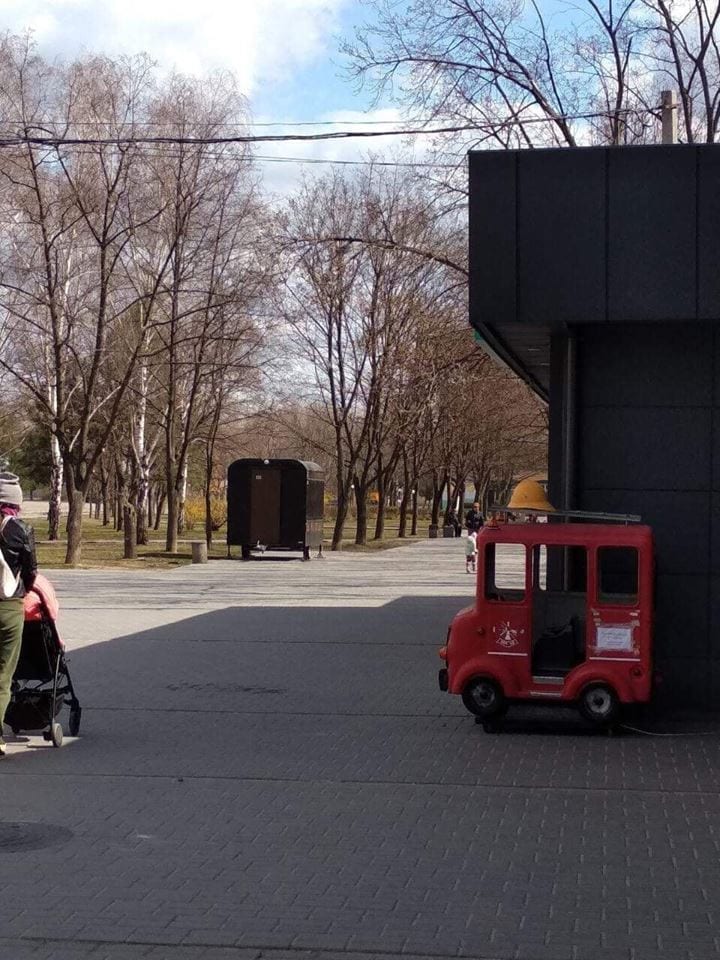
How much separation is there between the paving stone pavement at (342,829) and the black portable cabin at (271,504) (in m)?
24.0

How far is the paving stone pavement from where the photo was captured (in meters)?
5.50

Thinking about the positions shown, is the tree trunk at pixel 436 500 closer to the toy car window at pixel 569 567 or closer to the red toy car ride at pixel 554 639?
the toy car window at pixel 569 567

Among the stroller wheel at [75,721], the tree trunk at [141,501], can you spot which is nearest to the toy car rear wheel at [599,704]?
the stroller wheel at [75,721]

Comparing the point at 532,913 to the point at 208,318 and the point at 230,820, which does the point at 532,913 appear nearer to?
the point at 230,820

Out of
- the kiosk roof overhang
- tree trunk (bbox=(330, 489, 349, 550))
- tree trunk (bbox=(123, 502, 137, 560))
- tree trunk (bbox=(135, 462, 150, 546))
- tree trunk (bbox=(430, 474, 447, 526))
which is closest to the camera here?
the kiosk roof overhang

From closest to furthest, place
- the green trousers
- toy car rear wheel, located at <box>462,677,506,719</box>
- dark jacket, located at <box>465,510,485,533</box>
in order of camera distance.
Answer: the green trousers → toy car rear wheel, located at <box>462,677,506,719</box> → dark jacket, located at <box>465,510,485,533</box>

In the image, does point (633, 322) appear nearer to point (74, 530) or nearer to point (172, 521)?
point (74, 530)

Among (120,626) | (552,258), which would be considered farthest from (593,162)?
(120,626)

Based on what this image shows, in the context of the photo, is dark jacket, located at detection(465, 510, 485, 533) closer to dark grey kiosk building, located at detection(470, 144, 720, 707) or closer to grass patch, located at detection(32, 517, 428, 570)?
grass patch, located at detection(32, 517, 428, 570)

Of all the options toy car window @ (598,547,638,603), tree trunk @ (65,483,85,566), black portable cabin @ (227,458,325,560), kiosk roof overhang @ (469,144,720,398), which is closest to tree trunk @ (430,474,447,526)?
black portable cabin @ (227,458,325,560)

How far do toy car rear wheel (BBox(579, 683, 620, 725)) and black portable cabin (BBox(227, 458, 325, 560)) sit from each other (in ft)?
90.8

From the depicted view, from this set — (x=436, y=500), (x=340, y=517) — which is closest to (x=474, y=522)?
(x=340, y=517)

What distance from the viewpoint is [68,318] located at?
1347 inches

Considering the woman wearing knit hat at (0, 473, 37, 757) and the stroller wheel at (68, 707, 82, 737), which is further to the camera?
the stroller wheel at (68, 707, 82, 737)
